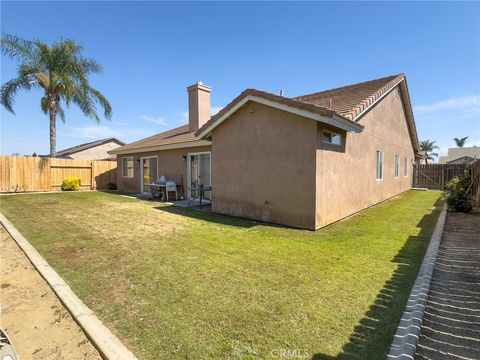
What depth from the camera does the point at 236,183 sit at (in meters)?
9.46

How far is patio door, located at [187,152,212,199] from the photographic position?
1299cm

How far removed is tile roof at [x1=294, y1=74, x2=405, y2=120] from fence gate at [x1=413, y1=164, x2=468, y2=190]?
35.0 feet

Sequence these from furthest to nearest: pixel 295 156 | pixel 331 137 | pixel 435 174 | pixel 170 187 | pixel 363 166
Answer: pixel 435 174, pixel 170 187, pixel 363 166, pixel 331 137, pixel 295 156

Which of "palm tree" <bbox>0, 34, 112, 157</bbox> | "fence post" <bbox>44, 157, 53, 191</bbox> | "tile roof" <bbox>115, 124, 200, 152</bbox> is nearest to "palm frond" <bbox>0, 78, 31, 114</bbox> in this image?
"palm tree" <bbox>0, 34, 112, 157</bbox>

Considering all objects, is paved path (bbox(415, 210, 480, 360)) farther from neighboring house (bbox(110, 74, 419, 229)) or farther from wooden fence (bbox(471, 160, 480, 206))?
wooden fence (bbox(471, 160, 480, 206))

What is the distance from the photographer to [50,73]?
758 inches

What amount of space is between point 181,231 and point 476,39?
46.2 feet

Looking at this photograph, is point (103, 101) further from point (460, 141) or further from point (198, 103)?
point (460, 141)

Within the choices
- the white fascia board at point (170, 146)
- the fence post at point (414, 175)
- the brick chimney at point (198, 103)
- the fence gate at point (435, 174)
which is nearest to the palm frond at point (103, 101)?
the white fascia board at point (170, 146)

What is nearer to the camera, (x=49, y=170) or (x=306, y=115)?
(x=306, y=115)

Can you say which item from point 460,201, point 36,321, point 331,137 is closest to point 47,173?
point 36,321

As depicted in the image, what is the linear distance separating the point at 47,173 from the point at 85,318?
65.6 ft

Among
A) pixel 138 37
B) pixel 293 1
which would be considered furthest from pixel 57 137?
pixel 293 1

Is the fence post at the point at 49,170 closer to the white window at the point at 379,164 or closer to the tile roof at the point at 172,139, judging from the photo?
the tile roof at the point at 172,139
